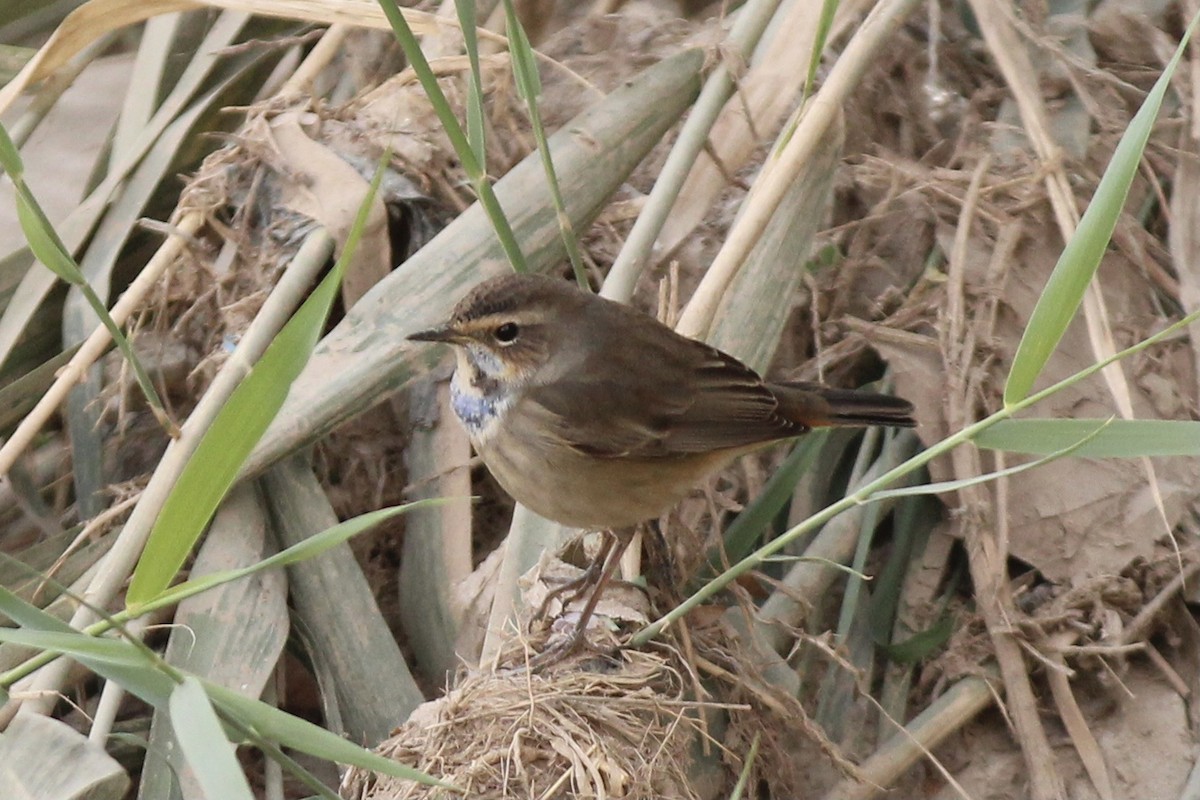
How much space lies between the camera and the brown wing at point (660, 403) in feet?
9.32

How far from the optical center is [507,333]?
2.81m

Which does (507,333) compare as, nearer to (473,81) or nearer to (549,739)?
(473,81)

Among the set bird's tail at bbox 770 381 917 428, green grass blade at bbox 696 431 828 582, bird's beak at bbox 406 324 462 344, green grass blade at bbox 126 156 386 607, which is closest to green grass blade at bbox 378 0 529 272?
bird's beak at bbox 406 324 462 344

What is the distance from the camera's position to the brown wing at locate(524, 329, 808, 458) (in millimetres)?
2840

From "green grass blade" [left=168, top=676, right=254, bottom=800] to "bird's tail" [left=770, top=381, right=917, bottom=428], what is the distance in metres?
1.53

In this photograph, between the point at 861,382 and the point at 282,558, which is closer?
the point at 282,558

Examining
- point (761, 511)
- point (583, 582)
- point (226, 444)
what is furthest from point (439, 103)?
point (761, 511)

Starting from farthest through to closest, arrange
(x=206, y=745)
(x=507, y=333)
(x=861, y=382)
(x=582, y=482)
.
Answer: (x=861, y=382) < (x=507, y=333) < (x=582, y=482) < (x=206, y=745)

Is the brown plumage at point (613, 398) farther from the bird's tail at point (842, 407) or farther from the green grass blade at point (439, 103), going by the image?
the green grass blade at point (439, 103)

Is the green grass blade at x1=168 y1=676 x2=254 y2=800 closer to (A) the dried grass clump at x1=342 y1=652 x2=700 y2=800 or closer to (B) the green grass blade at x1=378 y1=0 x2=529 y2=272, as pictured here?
(A) the dried grass clump at x1=342 y1=652 x2=700 y2=800

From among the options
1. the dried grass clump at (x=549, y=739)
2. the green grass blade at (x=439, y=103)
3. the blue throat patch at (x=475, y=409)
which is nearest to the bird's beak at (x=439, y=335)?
the blue throat patch at (x=475, y=409)

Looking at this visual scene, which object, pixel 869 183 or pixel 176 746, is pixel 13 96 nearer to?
pixel 176 746

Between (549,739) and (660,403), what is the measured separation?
2.76ft

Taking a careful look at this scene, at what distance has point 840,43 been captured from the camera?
11.8 ft
